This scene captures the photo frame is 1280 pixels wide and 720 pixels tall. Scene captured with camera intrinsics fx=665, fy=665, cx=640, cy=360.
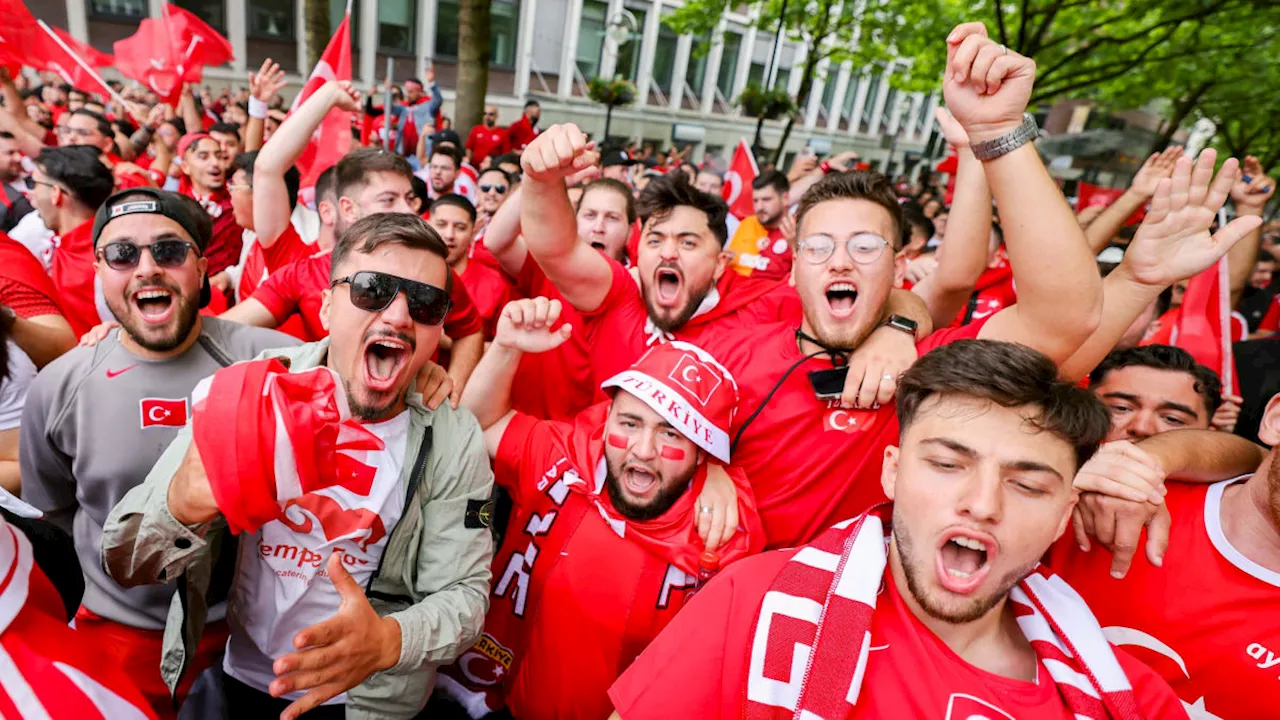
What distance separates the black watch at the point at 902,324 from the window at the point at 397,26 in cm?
2338

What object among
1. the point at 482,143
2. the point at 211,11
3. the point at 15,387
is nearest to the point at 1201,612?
the point at 15,387

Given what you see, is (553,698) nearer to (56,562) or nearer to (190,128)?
(56,562)

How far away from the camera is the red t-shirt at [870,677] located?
1655mm

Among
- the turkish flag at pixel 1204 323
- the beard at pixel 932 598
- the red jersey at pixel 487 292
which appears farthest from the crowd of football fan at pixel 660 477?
the red jersey at pixel 487 292

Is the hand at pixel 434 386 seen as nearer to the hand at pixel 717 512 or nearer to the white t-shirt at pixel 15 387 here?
the hand at pixel 717 512

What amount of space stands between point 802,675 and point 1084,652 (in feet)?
2.58

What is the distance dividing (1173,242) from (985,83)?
2.71 feet

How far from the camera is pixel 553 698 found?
2303 mm

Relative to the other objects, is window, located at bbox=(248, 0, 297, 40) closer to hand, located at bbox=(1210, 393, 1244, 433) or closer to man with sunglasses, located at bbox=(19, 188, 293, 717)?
man with sunglasses, located at bbox=(19, 188, 293, 717)

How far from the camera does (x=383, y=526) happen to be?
208cm

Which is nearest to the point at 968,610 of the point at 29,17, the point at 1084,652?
the point at 1084,652

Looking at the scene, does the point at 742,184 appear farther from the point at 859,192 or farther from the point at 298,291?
the point at 298,291

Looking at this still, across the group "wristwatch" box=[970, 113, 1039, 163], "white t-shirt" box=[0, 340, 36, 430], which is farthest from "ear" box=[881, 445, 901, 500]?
"white t-shirt" box=[0, 340, 36, 430]

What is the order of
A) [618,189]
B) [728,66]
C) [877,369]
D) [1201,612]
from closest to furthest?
[1201,612] < [877,369] < [618,189] < [728,66]
